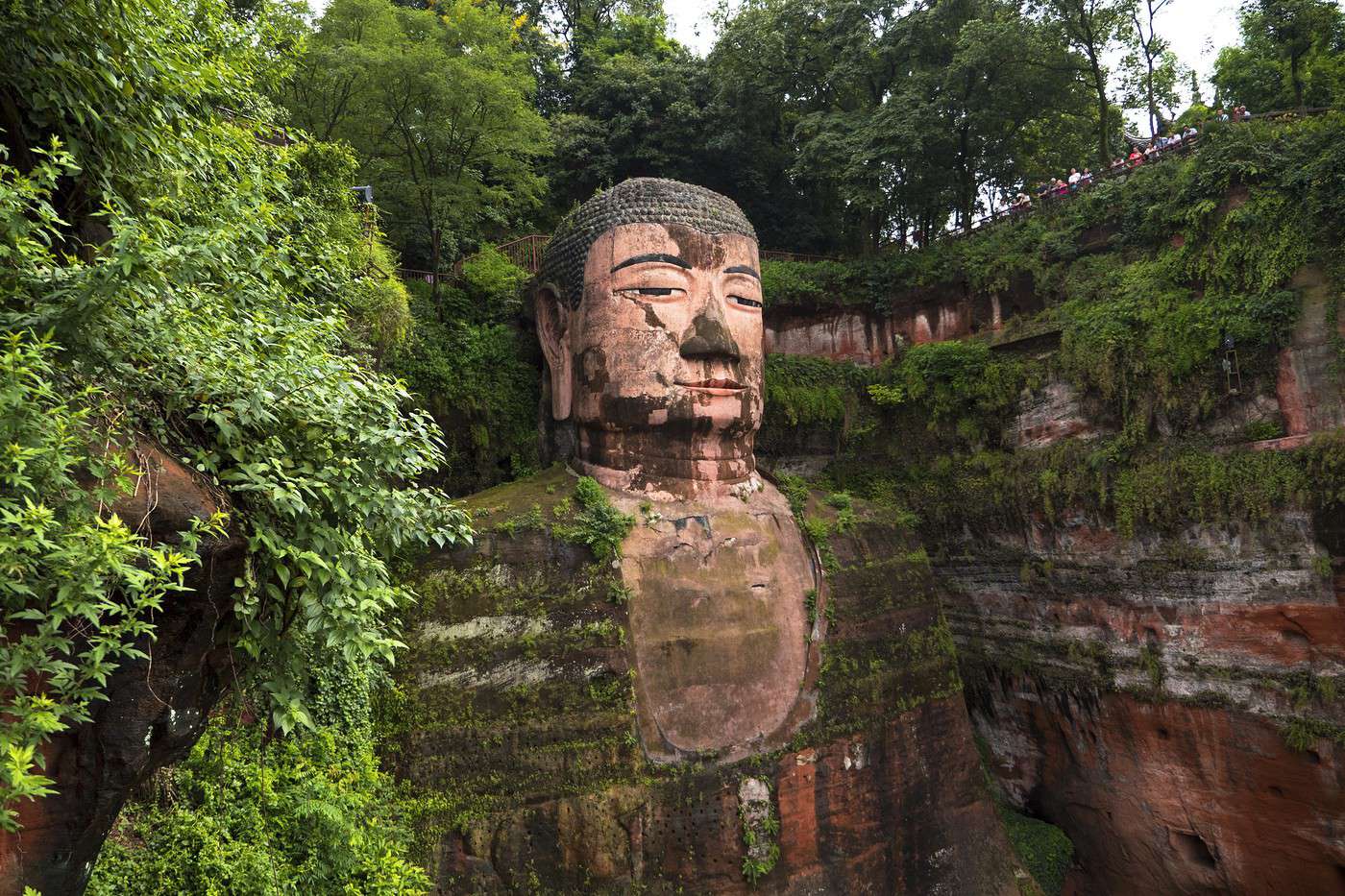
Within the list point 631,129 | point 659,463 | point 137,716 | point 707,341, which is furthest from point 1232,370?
point 631,129

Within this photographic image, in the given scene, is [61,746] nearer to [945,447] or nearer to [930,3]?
[945,447]

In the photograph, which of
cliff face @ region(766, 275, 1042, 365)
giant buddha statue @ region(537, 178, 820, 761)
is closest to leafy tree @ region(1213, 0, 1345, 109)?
cliff face @ region(766, 275, 1042, 365)

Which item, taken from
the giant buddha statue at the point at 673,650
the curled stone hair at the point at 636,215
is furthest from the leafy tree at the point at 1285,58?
the giant buddha statue at the point at 673,650

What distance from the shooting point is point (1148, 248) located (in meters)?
12.4

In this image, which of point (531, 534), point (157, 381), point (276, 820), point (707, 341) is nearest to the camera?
point (157, 381)

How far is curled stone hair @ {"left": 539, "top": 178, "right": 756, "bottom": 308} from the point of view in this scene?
10.0 m

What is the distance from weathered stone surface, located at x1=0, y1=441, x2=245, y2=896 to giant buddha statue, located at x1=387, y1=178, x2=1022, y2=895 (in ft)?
11.0

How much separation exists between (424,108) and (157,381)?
440 inches

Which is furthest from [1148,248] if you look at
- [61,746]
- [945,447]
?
[61,746]

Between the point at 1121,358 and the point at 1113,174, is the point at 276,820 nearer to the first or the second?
the point at 1121,358

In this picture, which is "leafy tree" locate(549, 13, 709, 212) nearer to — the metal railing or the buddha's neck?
the metal railing

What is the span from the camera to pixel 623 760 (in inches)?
328

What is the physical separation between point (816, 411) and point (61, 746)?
1167cm

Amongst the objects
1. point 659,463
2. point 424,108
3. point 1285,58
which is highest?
point 1285,58
